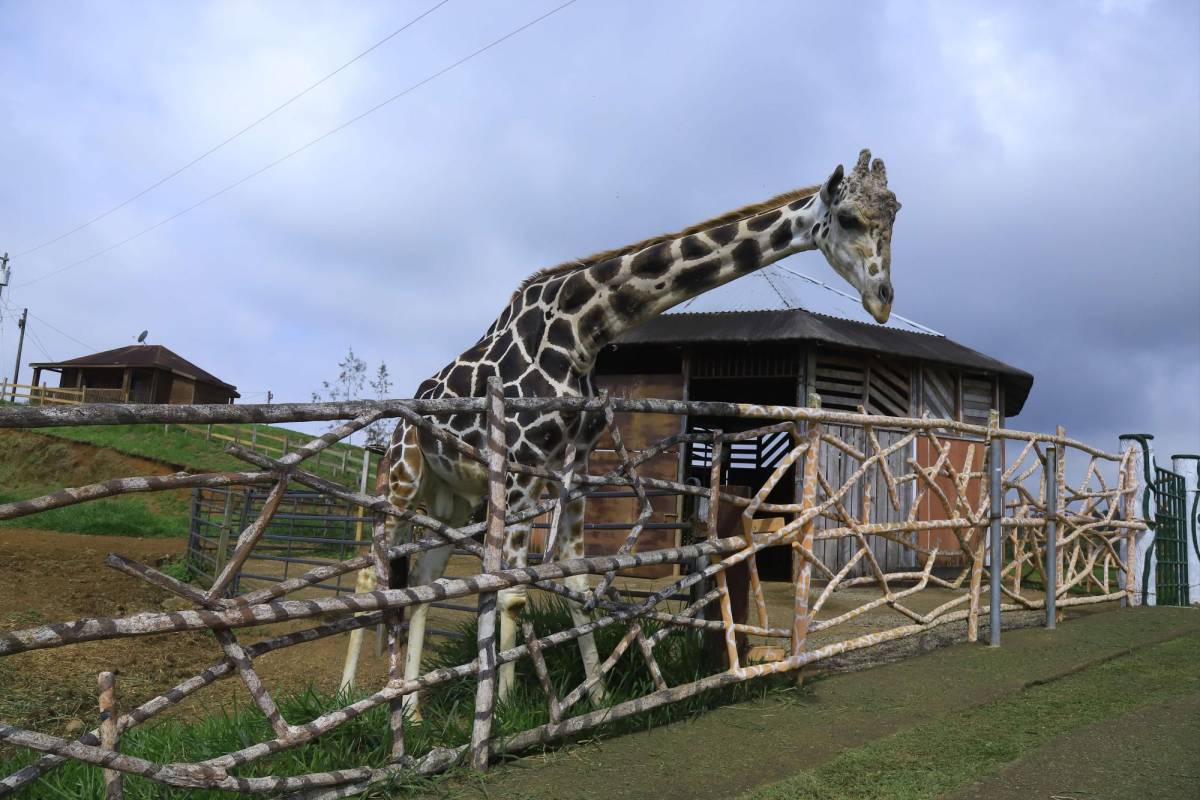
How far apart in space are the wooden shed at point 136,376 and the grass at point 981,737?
121ft

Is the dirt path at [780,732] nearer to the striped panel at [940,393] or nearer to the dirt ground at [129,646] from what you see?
the dirt ground at [129,646]

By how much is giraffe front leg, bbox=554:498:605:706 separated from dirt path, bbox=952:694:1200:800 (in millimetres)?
1514

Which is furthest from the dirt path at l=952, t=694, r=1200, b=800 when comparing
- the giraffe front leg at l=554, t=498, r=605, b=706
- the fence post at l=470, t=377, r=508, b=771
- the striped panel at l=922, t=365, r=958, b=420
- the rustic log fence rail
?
the striped panel at l=922, t=365, r=958, b=420

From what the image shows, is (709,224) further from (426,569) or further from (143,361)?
(143,361)

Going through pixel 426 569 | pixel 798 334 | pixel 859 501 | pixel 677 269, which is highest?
pixel 798 334

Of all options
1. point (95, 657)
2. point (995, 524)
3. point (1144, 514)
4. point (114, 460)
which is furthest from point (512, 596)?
point (114, 460)

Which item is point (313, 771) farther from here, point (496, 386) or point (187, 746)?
point (496, 386)

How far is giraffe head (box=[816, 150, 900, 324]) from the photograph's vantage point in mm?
4613

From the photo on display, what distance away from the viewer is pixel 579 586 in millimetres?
4238

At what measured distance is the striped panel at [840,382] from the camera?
12281 millimetres

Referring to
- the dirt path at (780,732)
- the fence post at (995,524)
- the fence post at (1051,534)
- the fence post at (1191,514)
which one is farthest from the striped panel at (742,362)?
the dirt path at (780,732)

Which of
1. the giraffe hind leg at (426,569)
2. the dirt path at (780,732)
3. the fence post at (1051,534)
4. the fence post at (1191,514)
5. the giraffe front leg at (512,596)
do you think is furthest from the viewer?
the fence post at (1191,514)

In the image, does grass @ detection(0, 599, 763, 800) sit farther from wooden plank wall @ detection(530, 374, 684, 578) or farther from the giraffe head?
wooden plank wall @ detection(530, 374, 684, 578)

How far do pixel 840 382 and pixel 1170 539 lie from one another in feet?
15.4
